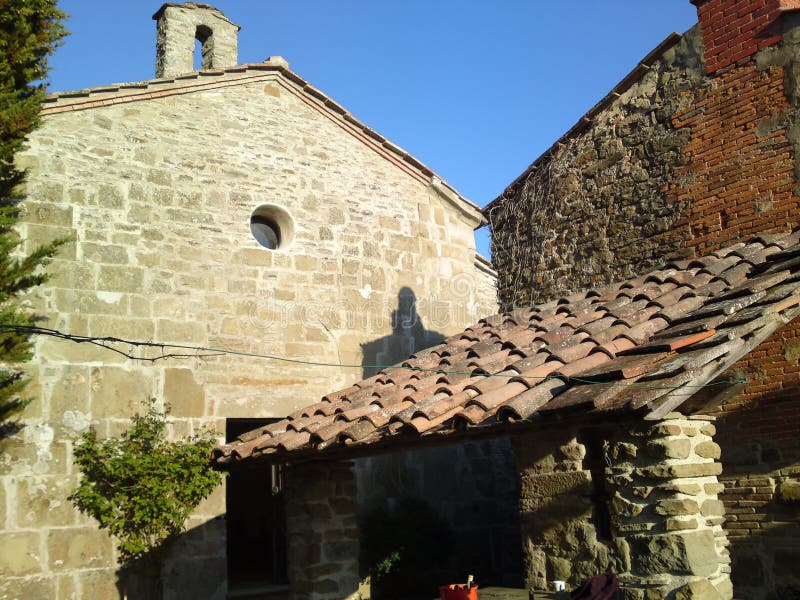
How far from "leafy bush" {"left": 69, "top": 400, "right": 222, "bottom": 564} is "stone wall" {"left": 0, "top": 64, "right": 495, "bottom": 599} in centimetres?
16

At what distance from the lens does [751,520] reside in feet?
23.2

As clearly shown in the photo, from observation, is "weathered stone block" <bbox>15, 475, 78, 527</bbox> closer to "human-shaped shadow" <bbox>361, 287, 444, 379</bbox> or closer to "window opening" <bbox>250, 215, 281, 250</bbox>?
"window opening" <bbox>250, 215, 281, 250</bbox>

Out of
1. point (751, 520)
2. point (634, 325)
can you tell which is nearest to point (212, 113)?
point (634, 325)

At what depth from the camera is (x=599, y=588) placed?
15.6 ft

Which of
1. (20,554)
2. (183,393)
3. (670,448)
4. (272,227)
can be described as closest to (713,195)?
(670,448)

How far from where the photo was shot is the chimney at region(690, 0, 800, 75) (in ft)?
25.2

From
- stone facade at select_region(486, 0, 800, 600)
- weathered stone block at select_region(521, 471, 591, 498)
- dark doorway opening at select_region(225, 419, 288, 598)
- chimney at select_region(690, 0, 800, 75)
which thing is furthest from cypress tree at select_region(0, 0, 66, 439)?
chimney at select_region(690, 0, 800, 75)

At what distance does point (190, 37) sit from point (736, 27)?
7.78 metres

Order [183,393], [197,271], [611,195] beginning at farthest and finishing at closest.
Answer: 1. [197,271]
2. [611,195]
3. [183,393]

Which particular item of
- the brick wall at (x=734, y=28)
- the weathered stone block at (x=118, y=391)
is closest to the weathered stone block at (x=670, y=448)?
the brick wall at (x=734, y=28)

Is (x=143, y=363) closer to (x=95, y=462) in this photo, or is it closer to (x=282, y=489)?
(x=95, y=462)

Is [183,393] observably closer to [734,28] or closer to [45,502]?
[45,502]

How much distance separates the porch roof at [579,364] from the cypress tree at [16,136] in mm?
2298

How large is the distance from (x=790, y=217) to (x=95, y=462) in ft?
24.0
